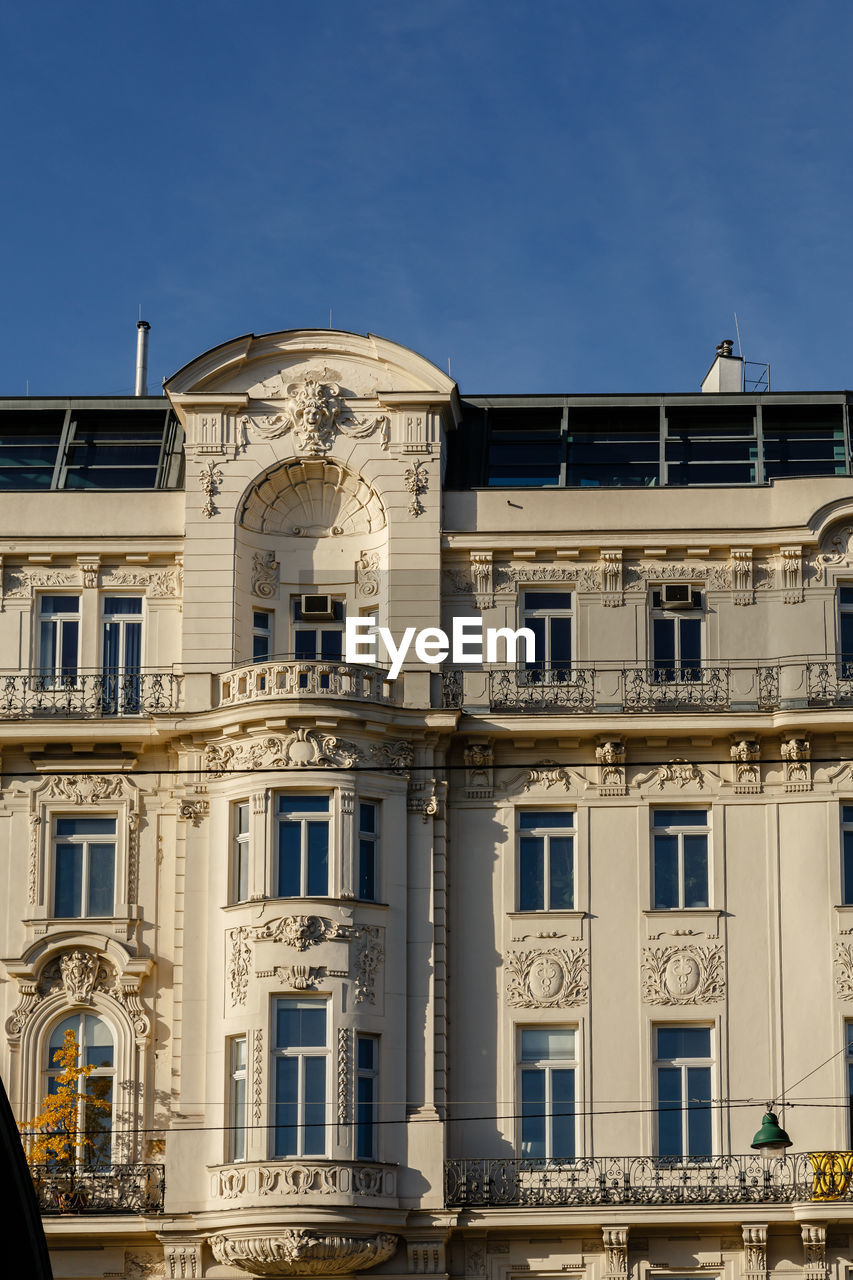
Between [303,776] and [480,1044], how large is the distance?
496 cm

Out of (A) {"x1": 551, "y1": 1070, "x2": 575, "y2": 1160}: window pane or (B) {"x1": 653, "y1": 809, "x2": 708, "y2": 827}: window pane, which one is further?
(B) {"x1": 653, "y1": 809, "x2": 708, "y2": 827}: window pane

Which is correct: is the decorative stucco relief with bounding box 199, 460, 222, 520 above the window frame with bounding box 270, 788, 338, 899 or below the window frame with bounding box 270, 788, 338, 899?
above

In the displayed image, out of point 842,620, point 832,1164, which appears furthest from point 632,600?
point 832,1164

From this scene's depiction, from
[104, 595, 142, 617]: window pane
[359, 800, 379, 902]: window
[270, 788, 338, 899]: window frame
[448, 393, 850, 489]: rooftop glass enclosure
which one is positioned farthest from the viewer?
[448, 393, 850, 489]: rooftop glass enclosure

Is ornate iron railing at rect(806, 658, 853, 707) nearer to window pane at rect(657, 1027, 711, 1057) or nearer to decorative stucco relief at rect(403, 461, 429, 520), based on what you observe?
window pane at rect(657, 1027, 711, 1057)

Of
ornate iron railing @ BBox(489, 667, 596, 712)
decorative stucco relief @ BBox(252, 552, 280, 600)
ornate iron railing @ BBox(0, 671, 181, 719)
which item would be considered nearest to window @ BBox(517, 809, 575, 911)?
ornate iron railing @ BBox(489, 667, 596, 712)

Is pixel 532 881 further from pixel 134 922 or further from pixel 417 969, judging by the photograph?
pixel 134 922

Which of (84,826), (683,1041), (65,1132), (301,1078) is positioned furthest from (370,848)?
(65,1132)

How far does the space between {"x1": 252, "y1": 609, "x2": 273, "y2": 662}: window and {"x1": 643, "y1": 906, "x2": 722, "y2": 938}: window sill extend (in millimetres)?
7692

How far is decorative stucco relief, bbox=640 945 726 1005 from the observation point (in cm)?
2948

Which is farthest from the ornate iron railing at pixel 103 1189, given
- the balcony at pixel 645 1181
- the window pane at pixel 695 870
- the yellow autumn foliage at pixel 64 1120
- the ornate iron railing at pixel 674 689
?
the ornate iron railing at pixel 674 689

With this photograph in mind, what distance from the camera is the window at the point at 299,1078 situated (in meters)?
27.9

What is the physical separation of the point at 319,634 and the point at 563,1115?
8.83 meters

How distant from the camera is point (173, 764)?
101 feet
